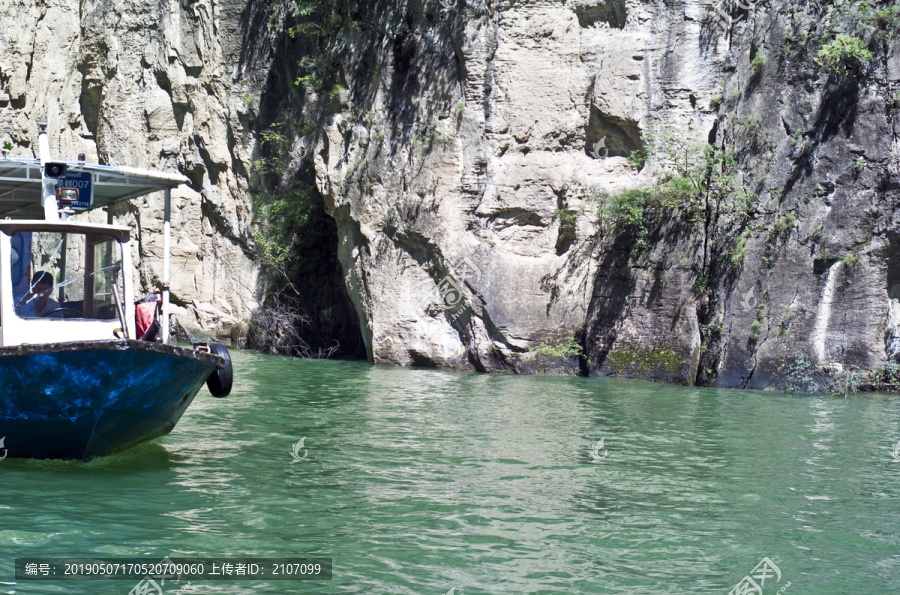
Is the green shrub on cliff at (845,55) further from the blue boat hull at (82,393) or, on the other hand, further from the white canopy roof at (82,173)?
the blue boat hull at (82,393)

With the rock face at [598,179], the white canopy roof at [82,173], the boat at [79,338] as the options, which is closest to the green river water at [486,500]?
the boat at [79,338]

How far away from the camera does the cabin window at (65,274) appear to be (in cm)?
971

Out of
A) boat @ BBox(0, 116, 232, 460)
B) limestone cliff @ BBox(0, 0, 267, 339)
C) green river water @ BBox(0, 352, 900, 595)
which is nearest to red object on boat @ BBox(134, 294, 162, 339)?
boat @ BBox(0, 116, 232, 460)

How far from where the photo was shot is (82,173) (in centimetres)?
1057

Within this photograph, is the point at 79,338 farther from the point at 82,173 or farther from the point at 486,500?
the point at 486,500

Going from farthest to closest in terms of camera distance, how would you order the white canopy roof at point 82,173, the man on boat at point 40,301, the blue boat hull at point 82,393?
the white canopy roof at point 82,173, the man on boat at point 40,301, the blue boat hull at point 82,393

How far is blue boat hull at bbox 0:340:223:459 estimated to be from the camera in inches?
346

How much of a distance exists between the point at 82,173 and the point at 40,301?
161cm

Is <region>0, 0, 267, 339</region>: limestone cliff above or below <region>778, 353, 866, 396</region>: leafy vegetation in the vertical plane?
above

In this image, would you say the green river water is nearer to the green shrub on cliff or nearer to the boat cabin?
the boat cabin

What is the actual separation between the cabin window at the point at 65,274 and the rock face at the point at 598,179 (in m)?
11.4

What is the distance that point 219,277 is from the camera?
2684cm

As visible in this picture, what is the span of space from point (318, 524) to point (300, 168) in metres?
19.3

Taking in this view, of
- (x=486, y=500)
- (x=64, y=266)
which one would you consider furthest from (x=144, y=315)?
(x=486, y=500)
